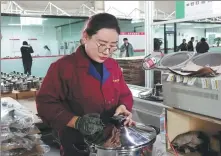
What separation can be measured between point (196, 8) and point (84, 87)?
1065 millimetres

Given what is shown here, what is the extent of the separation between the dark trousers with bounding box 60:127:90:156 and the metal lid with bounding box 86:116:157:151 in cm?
21

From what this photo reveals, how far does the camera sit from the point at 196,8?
5.74 ft

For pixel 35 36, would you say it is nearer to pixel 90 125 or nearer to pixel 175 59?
pixel 175 59

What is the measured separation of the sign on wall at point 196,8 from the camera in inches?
63.9

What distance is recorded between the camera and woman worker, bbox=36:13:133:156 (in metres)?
1.06

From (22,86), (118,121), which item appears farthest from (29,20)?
(118,121)

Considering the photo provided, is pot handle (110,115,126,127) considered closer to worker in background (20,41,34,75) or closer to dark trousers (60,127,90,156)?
A: dark trousers (60,127,90,156)

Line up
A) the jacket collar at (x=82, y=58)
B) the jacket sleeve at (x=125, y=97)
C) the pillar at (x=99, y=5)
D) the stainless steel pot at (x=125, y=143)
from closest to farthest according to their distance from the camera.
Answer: the stainless steel pot at (x=125, y=143), the jacket collar at (x=82, y=58), the jacket sleeve at (x=125, y=97), the pillar at (x=99, y=5)

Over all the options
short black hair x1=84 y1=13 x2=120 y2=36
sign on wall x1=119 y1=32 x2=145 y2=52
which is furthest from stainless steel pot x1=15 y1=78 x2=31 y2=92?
sign on wall x1=119 y1=32 x2=145 y2=52

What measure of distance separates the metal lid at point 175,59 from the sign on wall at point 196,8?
0.40 m

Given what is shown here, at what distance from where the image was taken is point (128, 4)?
8.67m

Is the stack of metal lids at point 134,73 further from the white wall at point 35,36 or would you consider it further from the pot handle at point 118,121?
the white wall at point 35,36

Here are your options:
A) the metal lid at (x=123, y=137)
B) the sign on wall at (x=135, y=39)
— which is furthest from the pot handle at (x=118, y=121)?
the sign on wall at (x=135, y=39)

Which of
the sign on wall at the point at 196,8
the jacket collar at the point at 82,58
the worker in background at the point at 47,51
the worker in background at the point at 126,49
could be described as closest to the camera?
the jacket collar at the point at 82,58
